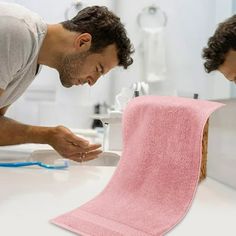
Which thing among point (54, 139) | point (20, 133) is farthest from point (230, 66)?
point (20, 133)

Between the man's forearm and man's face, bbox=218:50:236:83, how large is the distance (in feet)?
1.89

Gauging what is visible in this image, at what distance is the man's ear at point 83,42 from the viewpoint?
1054 mm

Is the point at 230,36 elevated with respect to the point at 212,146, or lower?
elevated

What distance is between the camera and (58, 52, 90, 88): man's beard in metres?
1.09

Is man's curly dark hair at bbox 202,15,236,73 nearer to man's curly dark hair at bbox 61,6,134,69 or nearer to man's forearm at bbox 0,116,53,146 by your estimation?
man's curly dark hair at bbox 61,6,134,69

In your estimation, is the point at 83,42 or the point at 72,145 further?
the point at 83,42

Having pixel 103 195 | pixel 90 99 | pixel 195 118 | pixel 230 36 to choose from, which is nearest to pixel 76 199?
pixel 103 195

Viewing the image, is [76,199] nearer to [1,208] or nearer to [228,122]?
[1,208]

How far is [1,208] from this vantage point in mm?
487

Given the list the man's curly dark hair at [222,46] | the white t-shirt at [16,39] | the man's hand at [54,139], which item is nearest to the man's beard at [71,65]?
the white t-shirt at [16,39]

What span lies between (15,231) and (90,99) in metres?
1.88

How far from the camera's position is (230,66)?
83 cm

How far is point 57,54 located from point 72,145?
0.37m

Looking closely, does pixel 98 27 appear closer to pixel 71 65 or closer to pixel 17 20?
pixel 71 65
